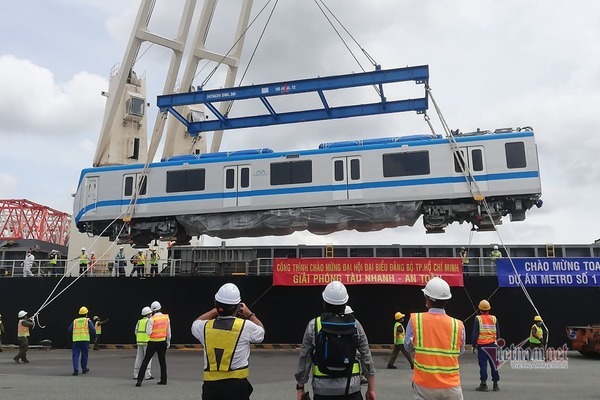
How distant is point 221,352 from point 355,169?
12.6 metres

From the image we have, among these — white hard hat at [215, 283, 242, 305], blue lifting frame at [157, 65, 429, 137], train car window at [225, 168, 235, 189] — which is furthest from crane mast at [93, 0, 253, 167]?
white hard hat at [215, 283, 242, 305]

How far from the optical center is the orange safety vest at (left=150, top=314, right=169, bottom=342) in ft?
32.3

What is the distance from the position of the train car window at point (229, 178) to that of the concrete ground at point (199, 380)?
5.38 metres

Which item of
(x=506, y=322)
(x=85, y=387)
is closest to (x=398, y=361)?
(x=506, y=322)

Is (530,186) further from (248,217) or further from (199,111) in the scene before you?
(199,111)

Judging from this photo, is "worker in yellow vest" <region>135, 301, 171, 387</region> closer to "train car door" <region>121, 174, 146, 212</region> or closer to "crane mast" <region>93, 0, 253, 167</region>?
"train car door" <region>121, 174, 146, 212</region>

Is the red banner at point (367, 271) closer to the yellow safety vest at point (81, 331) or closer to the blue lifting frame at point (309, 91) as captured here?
the blue lifting frame at point (309, 91)

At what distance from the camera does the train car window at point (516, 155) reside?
49.3 ft

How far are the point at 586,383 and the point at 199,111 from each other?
23382 millimetres

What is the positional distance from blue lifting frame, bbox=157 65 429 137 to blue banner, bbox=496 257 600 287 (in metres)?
6.01

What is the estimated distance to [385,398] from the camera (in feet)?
26.9

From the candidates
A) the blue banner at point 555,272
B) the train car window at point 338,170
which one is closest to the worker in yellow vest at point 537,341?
the blue banner at point 555,272

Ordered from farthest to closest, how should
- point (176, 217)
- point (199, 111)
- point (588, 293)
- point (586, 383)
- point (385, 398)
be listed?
point (199, 111)
point (176, 217)
point (588, 293)
point (586, 383)
point (385, 398)

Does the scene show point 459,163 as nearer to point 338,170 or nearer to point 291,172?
point 338,170
